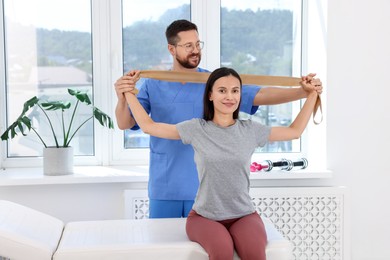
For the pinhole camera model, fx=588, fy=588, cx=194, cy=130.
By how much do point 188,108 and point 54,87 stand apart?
1.17m

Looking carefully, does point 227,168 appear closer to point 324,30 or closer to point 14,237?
point 14,237

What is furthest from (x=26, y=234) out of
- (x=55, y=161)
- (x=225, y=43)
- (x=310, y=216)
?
(x=225, y=43)

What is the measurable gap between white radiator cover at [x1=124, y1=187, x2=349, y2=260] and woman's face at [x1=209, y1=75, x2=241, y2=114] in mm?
1023

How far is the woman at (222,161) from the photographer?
2059mm

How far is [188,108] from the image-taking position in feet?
8.06

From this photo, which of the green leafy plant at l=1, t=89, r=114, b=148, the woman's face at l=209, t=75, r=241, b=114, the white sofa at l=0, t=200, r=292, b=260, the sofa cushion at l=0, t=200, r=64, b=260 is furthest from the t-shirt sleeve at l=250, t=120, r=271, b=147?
the green leafy plant at l=1, t=89, r=114, b=148

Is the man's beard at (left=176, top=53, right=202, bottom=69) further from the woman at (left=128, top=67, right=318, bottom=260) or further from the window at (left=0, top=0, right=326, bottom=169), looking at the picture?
the window at (left=0, top=0, right=326, bottom=169)

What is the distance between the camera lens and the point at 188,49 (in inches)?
94.7

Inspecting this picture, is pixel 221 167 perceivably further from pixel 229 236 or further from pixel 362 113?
pixel 362 113

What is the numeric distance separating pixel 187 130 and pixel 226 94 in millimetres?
200

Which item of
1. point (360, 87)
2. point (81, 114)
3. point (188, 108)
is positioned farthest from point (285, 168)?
point (81, 114)

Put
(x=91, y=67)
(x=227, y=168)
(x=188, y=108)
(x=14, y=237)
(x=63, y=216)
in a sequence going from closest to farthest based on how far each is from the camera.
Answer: (x=14, y=237) → (x=227, y=168) → (x=188, y=108) → (x=63, y=216) → (x=91, y=67)

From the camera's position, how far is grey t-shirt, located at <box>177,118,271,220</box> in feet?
7.04

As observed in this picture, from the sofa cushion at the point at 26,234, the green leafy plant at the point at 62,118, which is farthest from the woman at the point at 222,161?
the green leafy plant at the point at 62,118
